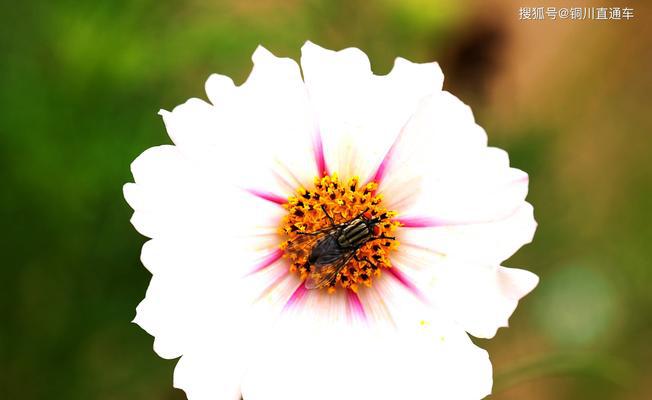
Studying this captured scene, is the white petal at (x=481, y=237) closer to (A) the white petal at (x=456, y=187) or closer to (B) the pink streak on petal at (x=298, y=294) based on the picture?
(A) the white petal at (x=456, y=187)

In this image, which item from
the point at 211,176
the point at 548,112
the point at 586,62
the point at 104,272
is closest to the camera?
the point at 211,176

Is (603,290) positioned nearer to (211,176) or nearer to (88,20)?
(211,176)

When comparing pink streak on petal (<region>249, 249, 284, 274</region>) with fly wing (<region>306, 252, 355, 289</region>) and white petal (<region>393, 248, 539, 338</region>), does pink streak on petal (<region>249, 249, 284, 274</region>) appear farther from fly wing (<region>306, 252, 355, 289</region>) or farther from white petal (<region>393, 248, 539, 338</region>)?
white petal (<region>393, 248, 539, 338</region>)

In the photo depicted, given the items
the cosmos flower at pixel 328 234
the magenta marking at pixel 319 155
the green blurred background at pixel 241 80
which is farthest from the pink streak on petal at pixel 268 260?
the green blurred background at pixel 241 80

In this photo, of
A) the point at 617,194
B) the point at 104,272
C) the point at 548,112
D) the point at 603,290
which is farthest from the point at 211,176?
the point at 617,194

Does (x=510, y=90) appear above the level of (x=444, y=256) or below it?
above

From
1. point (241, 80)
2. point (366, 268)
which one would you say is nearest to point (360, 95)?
point (366, 268)

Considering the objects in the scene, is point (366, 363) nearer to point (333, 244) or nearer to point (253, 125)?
point (333, 244)

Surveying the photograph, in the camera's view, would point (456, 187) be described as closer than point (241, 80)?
Yes
